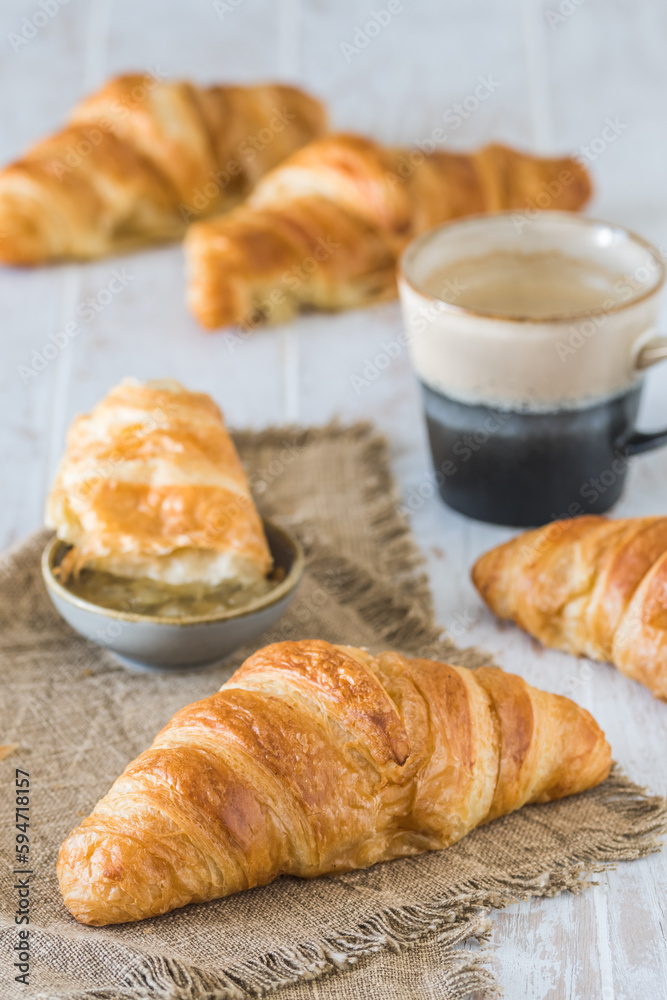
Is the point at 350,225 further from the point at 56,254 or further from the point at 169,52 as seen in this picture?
the point at 169,52

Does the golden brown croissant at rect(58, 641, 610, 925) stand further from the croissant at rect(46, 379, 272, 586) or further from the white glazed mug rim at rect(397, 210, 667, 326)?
the white glazed mug rim at rect(397, 210, 667, 326)

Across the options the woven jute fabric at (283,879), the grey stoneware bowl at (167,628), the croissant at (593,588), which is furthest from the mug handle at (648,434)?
the grey stoneware bowl at (167,628)

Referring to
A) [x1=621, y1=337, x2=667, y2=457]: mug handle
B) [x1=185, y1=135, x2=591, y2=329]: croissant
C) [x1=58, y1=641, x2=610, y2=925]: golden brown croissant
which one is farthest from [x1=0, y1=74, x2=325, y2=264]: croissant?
[x1=58, y1=641, x2=610, y2=925]: golden brown croissant

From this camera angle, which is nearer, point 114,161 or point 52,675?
point 52,675

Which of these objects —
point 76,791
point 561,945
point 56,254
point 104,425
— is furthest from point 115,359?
point 561,945

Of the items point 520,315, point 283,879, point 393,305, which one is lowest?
point 393,305

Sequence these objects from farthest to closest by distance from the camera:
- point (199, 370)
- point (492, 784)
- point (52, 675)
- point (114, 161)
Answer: point (114, 161)
point (199, 370)
point (52, 675)
point (492, 784)

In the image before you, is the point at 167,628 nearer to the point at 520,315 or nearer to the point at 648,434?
the point at 520,315

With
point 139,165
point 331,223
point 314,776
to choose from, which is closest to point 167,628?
point 314,776
